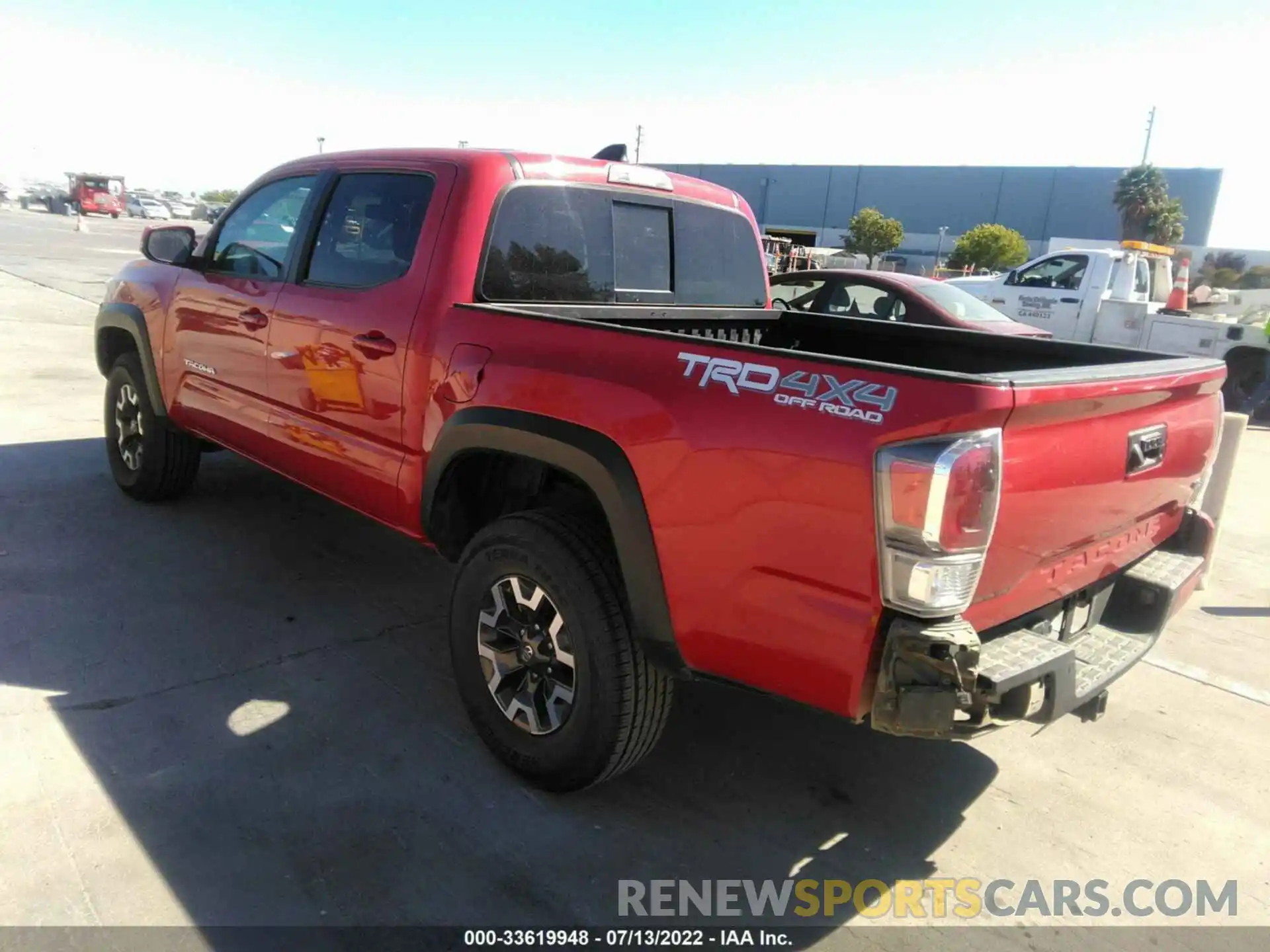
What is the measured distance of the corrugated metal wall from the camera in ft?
198

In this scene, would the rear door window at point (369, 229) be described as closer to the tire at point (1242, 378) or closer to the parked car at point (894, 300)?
the parked car at point (894, 300)

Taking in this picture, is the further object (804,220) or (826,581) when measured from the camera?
(804,220)

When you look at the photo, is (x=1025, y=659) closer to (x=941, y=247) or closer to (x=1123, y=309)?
(x=1123, y=309)

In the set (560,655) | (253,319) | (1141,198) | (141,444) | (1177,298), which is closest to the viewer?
(560,655)

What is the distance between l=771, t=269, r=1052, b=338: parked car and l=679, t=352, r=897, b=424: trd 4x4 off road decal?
6738mm

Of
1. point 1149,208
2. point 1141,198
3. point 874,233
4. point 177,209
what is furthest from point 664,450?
point 177,209

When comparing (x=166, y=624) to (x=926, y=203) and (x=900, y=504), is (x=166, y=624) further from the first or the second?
(x=926, y=203)

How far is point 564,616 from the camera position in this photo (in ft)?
8.89

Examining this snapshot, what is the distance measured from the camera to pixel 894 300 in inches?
349

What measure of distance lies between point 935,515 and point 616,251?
2.15 metres

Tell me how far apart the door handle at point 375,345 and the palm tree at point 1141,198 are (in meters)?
59.6

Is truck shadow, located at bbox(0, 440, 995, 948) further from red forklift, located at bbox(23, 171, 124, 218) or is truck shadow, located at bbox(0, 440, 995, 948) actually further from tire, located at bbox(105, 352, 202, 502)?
red forklift, located at bbox(23, 171, 124, 218)

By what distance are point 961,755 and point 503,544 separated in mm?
1936

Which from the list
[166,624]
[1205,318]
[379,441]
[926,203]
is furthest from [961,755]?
[926,203]
